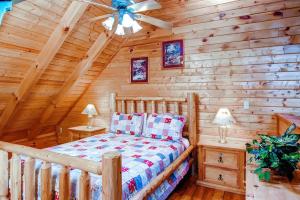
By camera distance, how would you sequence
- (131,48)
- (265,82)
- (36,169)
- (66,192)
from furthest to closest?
(131,48)
(265,82)
(36,169)
(66,192)

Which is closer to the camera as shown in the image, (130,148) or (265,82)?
(130,148)

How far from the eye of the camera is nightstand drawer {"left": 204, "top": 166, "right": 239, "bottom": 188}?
2.57 meters

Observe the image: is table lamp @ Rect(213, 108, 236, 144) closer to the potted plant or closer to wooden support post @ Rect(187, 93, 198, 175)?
wooden support post @ Rect(187, 93, 198, 175)

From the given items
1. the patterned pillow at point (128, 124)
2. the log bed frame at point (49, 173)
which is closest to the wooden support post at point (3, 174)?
the log bed frame at point (49, 173)

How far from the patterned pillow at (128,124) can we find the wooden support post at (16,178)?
1.63 metres

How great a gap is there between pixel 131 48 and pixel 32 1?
5.70ft

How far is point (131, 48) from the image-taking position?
3.58 metres

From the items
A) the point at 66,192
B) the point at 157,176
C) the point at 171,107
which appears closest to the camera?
the point at 66,192

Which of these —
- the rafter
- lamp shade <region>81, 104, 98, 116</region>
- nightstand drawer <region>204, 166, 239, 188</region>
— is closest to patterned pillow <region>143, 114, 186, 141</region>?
nightstand drawer <region>204, 166, 239, 188</region>

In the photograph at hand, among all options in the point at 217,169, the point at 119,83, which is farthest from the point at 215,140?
the point at 119,83

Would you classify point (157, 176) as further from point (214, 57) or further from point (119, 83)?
point (119, 83)

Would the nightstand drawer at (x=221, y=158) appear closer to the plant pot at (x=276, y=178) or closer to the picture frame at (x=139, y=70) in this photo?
the plant pot at (x=276, y=178)

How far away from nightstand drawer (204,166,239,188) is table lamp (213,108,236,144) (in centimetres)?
39

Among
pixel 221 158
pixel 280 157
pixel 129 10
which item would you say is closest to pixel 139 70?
pixel 129 10
